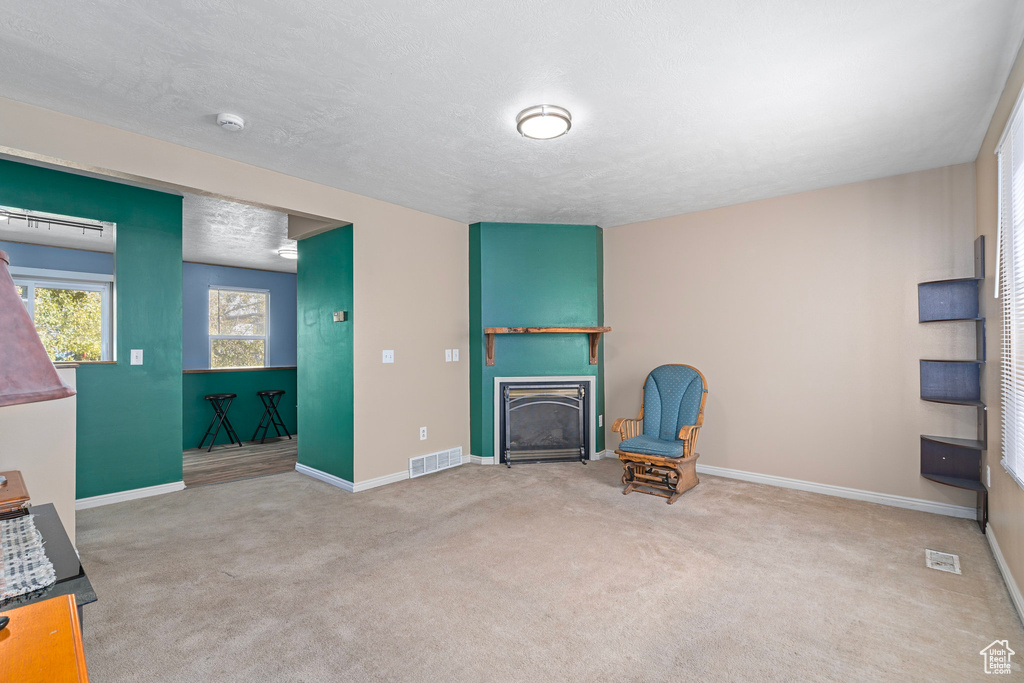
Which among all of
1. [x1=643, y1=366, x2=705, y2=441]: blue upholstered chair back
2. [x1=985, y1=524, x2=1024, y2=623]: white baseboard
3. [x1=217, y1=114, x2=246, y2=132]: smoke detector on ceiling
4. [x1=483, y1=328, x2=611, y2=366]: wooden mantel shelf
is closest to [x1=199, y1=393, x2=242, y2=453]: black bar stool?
[x1=483, y1=328, x2=611, y2=366]: wooden mantel shelf

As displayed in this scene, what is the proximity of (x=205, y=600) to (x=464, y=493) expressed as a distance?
201 centimetres

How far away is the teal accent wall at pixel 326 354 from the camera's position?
4246 millimetres

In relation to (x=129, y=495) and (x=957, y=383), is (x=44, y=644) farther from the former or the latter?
(x=957, y=383)

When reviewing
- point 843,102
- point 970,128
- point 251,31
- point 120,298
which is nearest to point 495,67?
point 251,31

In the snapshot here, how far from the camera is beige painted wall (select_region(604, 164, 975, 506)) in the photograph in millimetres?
3578

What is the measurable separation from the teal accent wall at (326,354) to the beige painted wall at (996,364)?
4133 millimetres

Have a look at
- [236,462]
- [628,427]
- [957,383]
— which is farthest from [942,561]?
[236,462]

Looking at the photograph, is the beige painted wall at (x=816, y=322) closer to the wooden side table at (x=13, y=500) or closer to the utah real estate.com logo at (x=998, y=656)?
the utah real estate.com logo at (x=998, y=656)

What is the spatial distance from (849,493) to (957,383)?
3.58 feet

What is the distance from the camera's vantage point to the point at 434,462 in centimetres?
477

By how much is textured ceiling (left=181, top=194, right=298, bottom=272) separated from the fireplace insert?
2886 mm

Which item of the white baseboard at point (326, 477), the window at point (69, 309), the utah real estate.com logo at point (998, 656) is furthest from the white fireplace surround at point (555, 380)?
the window at point (69, 309)

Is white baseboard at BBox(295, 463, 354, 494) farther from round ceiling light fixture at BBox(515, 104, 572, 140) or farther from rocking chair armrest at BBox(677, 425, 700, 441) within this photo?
round ceiling light fixture at BBox(515, 104, 572, 140)

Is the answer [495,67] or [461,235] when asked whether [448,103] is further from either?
[461,235]
